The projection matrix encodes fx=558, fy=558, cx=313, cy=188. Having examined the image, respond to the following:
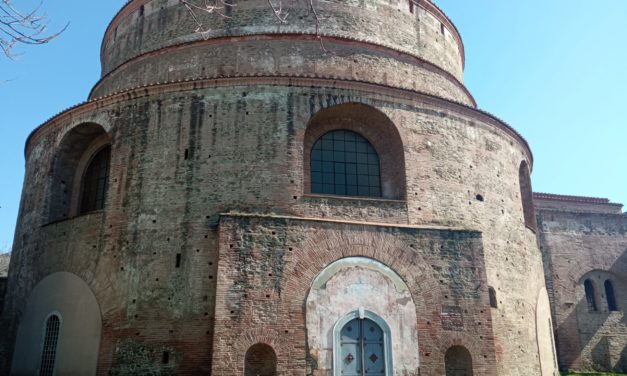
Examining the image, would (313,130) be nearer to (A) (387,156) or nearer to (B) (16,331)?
(A) (387,156)

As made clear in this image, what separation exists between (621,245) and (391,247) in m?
14.3

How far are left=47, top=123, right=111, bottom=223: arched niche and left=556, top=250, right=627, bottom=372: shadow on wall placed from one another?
655 inches

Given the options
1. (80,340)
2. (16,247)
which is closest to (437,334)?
(80,340)

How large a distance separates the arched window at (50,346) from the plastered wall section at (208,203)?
121 cm

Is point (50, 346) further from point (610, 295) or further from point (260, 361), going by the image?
point (610, 295)

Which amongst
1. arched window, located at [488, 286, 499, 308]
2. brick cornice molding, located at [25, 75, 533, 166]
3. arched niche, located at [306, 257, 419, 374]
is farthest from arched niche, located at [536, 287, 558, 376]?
brick cornice molding, located at [25, 75, 533, 166]

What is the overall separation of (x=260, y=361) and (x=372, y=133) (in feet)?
19.6

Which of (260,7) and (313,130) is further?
(260,7)

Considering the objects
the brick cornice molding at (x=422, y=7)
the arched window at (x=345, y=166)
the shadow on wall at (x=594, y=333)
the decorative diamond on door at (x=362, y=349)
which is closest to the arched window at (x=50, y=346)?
the decorative diamond on door at (x=362, y=349)

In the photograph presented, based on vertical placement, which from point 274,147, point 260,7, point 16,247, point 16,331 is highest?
point 260,7

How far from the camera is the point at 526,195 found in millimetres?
16438

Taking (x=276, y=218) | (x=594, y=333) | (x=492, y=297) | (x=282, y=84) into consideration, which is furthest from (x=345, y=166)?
(x=594, y=333)

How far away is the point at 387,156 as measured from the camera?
13.3 meters

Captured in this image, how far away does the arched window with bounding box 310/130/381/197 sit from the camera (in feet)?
42.2
